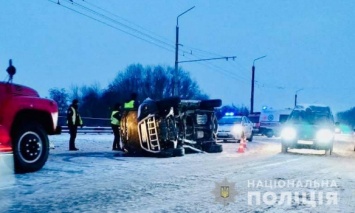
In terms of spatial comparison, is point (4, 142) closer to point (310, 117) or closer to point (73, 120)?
point (73, 120)

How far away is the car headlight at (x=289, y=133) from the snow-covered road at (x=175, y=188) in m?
4.47

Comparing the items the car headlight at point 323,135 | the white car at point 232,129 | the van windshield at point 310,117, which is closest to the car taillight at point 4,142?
the car headlight at point 323,135

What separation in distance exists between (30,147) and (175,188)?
3.39m

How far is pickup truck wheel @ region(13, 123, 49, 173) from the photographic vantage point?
8.58 m

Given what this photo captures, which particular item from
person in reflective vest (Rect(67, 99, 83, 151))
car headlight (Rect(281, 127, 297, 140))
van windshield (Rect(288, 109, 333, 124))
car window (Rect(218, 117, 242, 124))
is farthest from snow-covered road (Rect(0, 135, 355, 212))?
car window (Rect(218, 117, 242, 124))

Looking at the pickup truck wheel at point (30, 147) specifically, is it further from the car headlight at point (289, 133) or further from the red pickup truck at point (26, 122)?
the car headlight at point (289, 133)

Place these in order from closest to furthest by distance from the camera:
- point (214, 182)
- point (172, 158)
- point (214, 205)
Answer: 1. point (214, 205)
2. point (214, 182)
3. point (172, 158)

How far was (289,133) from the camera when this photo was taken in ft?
52.4

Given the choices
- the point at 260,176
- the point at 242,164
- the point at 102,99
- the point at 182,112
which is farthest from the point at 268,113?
the point at 102,99

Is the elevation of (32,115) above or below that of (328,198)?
above

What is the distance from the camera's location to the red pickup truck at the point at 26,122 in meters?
8.47

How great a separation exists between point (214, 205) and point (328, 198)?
2077 millimetres

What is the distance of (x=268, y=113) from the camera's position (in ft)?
117

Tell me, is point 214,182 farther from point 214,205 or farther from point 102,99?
point 102,99
